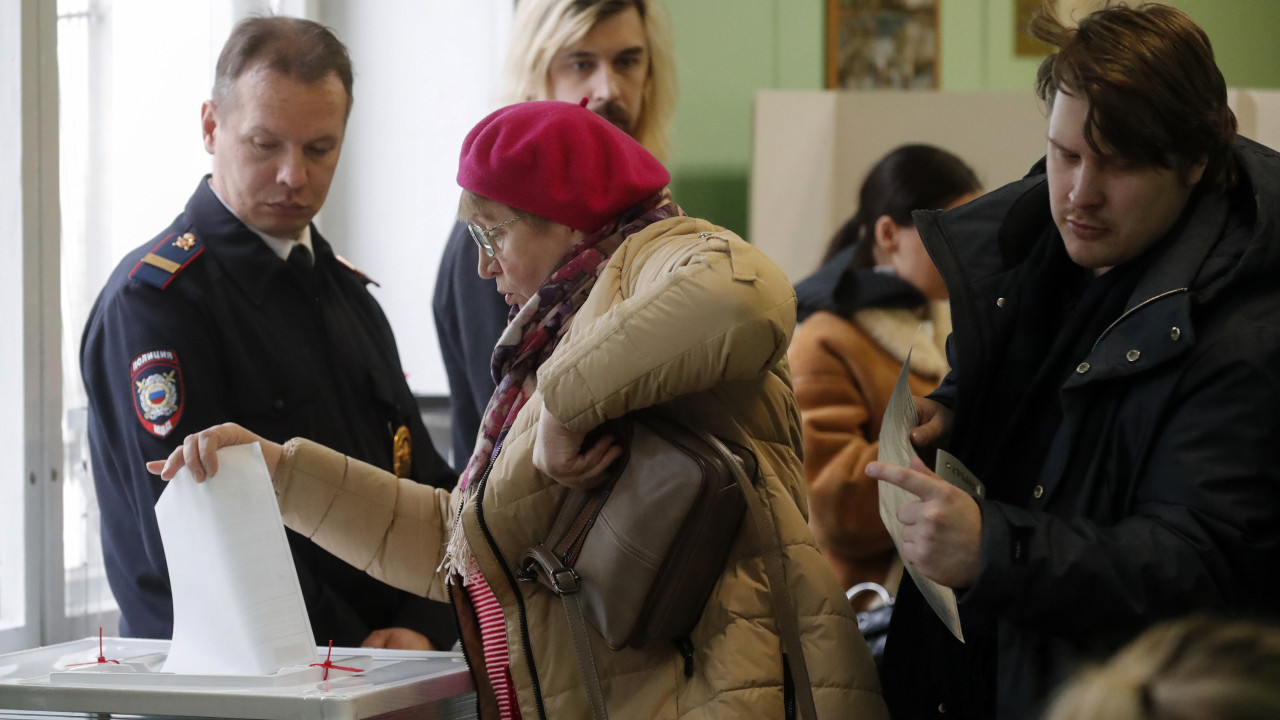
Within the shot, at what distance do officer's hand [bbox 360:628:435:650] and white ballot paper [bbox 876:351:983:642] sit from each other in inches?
32.0

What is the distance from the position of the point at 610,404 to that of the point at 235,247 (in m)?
0.86

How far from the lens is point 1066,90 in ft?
3.90

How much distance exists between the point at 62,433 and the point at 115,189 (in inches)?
20.9

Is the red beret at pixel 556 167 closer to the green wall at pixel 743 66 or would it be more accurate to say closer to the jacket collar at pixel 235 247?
the jacket collar at pixel 235 247

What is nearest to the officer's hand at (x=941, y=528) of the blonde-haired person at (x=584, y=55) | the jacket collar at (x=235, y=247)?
the jacket collar at (x=235, y=247)

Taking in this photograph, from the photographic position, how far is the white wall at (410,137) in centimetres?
355

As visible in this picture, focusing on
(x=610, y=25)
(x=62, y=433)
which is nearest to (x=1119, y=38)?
(x=610, y=25)

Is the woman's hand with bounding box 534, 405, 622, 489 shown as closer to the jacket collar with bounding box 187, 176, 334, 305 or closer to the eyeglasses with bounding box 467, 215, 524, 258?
the eyeglasses with bounding box 467, 215, 524, 258

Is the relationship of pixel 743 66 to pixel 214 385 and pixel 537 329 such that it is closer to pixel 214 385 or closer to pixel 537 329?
pixel 214 385

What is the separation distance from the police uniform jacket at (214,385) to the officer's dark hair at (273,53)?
0.17 metres

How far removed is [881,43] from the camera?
4438 mm

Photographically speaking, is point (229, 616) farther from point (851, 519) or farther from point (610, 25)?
point (851, 519)

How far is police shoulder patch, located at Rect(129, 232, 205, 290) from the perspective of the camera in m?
1.76

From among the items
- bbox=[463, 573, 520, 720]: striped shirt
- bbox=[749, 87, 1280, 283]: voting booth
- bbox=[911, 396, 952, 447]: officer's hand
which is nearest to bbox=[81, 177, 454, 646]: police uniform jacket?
bbox=[463, 573, 520, 720]: striped shirt
